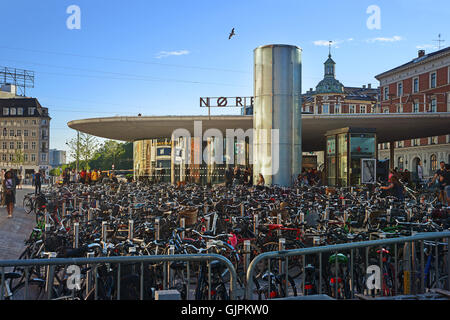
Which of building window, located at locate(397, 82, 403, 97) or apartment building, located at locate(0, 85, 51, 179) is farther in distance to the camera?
apartment building, located at locate(0, 85, 51, 179)

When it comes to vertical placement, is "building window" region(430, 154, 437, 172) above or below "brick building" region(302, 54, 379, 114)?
below

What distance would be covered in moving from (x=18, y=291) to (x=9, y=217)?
32.7 feet

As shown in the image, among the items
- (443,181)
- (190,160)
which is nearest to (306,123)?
(190,160)

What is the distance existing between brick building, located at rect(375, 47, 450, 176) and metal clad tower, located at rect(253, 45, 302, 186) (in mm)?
28518

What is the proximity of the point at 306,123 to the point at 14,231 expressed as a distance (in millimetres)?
16047

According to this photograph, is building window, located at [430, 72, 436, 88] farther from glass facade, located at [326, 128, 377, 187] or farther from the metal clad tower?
the metal clad tower

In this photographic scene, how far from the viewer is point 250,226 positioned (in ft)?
27.9

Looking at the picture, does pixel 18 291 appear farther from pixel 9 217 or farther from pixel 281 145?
pixel 281 145

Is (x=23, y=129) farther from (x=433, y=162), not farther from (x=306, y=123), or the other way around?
(x=306, y=123)

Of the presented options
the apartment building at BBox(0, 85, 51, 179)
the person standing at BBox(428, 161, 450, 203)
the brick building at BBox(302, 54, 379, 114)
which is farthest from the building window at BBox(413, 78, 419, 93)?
the apartment building at BBox(0, 85, 51, 179)

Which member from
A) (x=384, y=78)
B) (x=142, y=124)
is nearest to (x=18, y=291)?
(x=142, y=124)

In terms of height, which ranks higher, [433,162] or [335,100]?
[335,100]

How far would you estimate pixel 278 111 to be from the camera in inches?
829

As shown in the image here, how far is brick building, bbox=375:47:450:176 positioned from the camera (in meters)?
51.7
